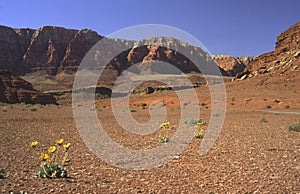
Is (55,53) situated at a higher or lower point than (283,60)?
higher

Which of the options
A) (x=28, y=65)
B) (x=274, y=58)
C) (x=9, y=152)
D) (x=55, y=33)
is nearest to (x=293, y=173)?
(x=9, y=152)

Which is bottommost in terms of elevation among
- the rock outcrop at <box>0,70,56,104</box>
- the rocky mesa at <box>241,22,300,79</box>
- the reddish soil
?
the reddish soil

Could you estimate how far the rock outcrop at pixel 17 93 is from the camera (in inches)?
2133

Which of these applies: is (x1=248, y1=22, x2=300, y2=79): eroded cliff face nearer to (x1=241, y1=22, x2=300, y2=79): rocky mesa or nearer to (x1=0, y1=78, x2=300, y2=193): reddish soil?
(x1=241, y1=22, x2=300, y2=79): rocky mesa

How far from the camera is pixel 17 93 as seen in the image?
186ft

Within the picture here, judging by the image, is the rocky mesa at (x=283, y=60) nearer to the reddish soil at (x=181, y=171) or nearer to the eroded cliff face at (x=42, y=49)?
the reddish soil at (x=181, y=171)

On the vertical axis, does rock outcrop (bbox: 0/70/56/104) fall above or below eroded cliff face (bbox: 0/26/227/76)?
below

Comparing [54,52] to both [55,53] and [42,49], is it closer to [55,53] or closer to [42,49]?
[55,53]

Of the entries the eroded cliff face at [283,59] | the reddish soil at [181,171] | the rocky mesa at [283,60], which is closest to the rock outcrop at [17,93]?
the rocky mesa at [283,60]

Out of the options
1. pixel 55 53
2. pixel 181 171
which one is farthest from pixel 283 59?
pixel 55 53

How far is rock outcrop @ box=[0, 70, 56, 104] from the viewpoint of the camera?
54.2 meters

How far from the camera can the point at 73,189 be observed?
15.0ft

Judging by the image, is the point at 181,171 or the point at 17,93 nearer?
the point at 181,171

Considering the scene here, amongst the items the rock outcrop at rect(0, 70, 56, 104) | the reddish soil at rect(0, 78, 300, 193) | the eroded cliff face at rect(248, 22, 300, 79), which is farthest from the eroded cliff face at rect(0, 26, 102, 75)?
the reddish soil at rect(0, 78, 300, 193)
